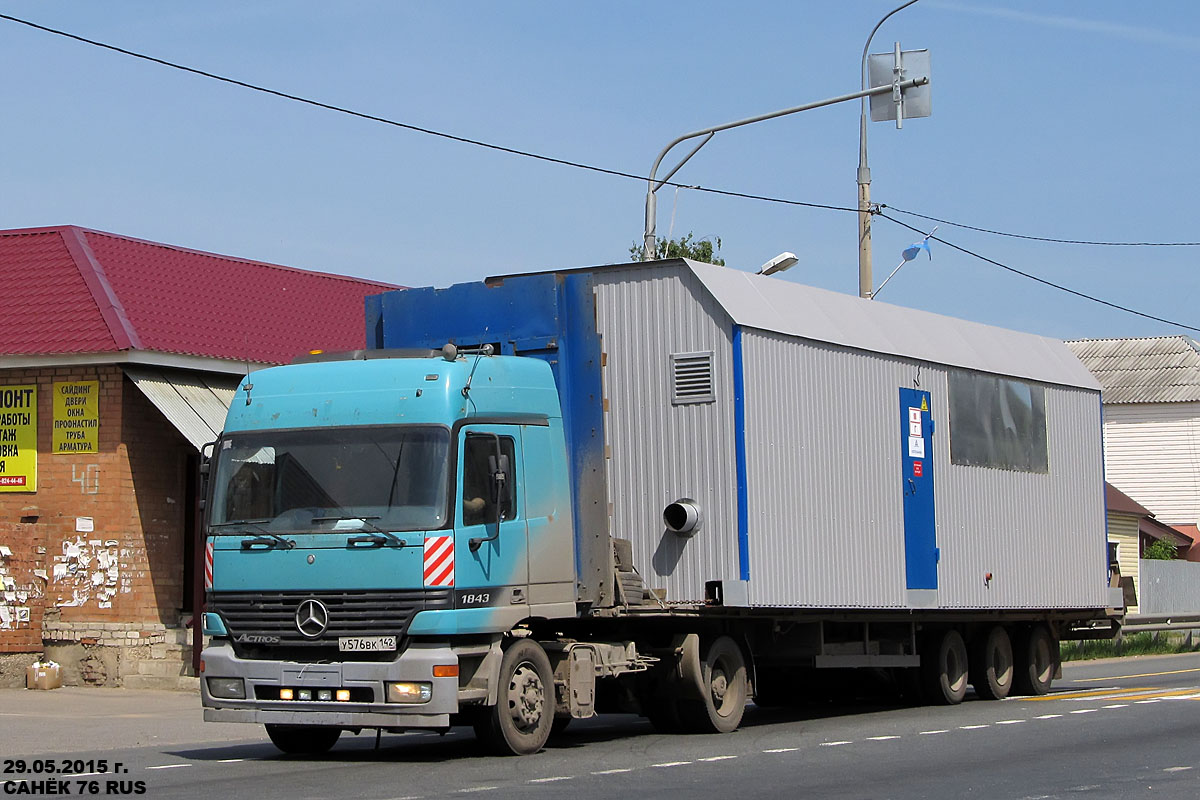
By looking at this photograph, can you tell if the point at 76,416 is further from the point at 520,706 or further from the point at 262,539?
the point at 520,706

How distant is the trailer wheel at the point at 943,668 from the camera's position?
18797mm

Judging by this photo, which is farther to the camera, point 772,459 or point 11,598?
point 11,598

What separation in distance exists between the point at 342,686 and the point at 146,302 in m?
10.3

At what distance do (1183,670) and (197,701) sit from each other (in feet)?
49.0

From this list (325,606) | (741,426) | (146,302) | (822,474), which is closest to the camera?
(325,606)

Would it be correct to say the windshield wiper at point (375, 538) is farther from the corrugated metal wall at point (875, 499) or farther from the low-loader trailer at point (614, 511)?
the corrugated metal wall at point (875, 499)

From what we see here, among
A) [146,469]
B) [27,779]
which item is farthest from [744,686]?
[146,469]

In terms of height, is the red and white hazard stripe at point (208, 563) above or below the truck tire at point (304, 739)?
above

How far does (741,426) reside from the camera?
14742 millimetres

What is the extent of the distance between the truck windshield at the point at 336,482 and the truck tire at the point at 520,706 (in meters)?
1.40

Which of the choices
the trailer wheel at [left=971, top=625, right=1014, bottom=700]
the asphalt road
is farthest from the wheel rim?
the trailer wheel at [left=971, top=625, right=1014, bottom=700]

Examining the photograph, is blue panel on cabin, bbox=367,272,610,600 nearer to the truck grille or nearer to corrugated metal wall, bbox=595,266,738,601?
corrugated metal wall, bbox=595,266,738,601

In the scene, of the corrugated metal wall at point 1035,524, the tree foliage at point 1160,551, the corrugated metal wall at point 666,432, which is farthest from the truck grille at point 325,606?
the tree foliage at point 1160,551

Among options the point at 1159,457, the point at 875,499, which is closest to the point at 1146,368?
the point at 1159,457
